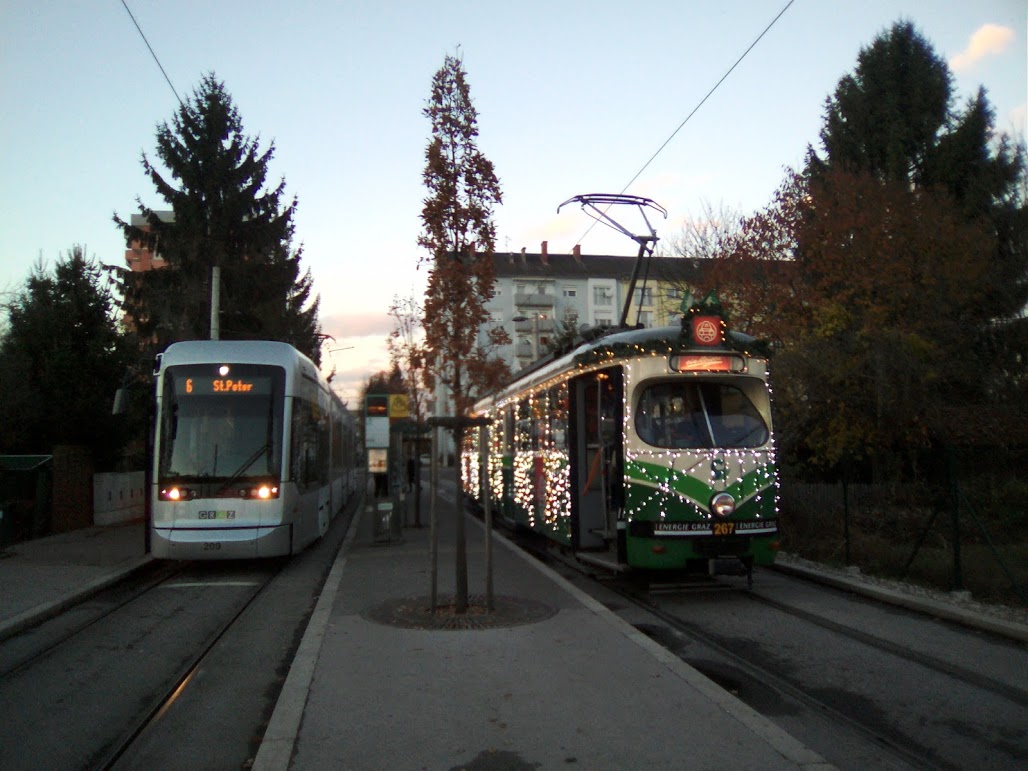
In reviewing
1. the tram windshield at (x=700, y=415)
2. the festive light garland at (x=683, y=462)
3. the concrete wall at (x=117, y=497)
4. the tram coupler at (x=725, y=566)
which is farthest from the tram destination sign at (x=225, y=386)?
the concrete wall at (x=117, y=497)

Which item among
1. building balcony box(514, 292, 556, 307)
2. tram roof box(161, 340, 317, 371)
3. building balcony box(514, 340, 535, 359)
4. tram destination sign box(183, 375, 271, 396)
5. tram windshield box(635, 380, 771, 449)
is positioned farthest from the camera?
building balcony box(514, 292, 556, 307)

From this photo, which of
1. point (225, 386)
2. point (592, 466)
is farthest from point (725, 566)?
point (225, 386)

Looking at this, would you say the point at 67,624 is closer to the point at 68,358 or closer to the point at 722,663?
the point at 722,663

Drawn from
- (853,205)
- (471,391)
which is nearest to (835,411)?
(853,205)

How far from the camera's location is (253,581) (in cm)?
1384

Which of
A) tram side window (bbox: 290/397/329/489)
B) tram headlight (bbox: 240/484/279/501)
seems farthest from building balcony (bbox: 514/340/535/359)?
tram headlight (bbox: 240/484/279/501)

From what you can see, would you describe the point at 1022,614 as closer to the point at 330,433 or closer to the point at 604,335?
the point at 604,335

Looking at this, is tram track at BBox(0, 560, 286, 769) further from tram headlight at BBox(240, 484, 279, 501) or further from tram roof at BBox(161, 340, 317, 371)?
tram roof at BBox(161, 340, 317, 371)

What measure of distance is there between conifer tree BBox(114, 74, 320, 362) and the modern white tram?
14.2m

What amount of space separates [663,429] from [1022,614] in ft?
13.8

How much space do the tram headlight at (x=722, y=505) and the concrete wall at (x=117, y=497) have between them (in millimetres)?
16792

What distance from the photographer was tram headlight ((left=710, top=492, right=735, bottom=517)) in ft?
35.3

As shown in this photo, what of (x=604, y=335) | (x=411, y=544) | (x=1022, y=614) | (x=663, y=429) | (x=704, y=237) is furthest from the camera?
(x=704, y=237)

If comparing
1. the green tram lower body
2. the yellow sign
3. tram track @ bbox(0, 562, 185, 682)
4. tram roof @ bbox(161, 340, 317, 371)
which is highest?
tram roof @ bbox(161, 340, 317, 371)
